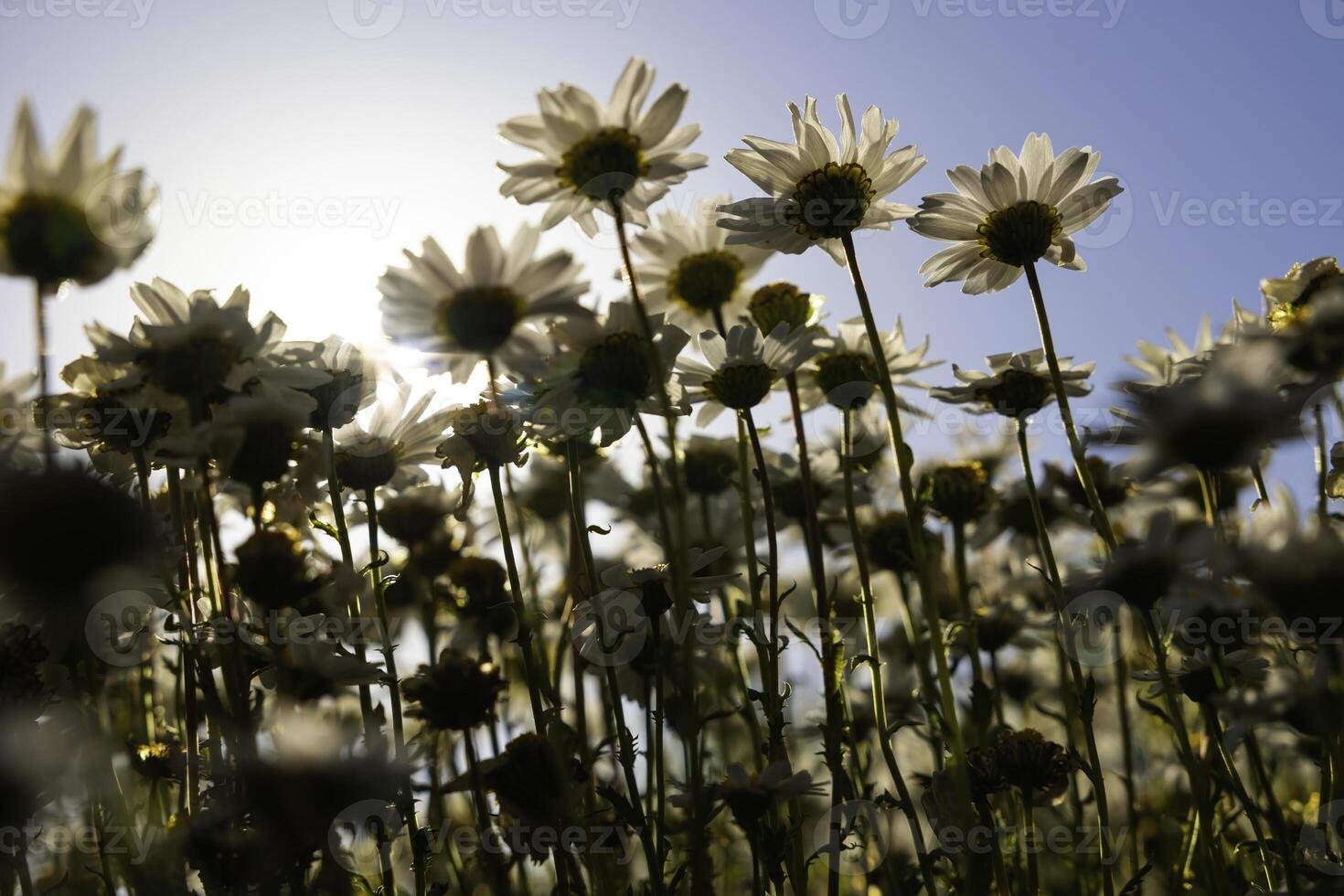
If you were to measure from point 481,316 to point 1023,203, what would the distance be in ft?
3.60

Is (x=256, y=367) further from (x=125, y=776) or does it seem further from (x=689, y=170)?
(x=125, y=776)

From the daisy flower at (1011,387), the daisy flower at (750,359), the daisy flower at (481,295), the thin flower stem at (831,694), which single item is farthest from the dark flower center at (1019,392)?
the daisy flower at (481,295)

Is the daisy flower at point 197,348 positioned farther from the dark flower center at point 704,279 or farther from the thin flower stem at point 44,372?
the dark flower center at point 704,279

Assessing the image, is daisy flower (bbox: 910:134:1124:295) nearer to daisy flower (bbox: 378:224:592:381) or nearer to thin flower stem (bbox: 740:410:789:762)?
thin flower stem (bbox: 740:410:789:762)

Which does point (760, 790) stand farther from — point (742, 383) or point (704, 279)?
point (704, 279)

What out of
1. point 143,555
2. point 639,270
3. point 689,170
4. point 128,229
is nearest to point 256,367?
point 128,229

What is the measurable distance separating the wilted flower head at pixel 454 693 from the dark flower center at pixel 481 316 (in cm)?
53

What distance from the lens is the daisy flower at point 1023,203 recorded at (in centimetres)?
185

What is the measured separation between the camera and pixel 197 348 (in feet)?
4.72

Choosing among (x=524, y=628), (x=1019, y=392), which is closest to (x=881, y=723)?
(x=524, y=628)

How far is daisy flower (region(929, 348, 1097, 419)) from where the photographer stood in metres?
2.14

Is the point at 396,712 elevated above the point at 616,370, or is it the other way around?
the point at 616,370

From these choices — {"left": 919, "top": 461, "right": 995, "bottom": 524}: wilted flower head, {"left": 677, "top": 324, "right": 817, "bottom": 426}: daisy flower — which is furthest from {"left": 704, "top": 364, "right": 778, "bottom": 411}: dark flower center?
{"left": 919, "top": 461, "right": 995, "bottom": 524}: wilted flower head

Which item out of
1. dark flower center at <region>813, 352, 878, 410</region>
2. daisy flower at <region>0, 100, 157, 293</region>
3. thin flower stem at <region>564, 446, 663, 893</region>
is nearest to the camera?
daisy flower at <region>0, 100, 157, 293</region>
